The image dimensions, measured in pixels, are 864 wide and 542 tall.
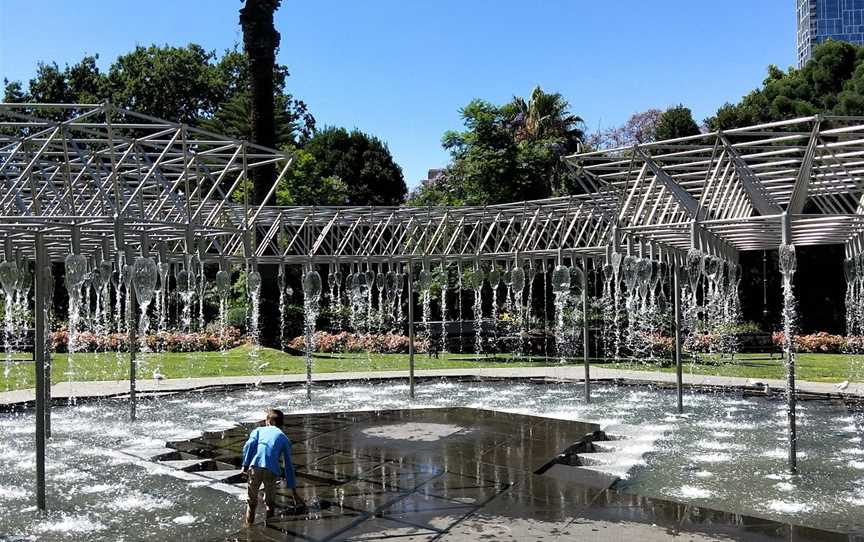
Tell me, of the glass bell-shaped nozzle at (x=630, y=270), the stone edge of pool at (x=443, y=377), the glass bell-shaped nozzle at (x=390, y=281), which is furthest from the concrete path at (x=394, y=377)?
the glass bell-shaped nozzle at (x=630, y=270)

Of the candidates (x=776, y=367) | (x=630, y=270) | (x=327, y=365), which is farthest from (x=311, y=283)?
(x=776, y=367)

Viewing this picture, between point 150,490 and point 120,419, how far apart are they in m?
7.00

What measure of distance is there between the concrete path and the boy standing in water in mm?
13051

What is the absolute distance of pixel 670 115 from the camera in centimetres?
4781

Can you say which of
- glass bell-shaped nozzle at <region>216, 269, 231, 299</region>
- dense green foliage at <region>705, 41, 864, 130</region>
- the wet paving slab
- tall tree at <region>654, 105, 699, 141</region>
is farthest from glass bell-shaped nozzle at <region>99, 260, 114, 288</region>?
tall tree at <region>654, 105, 699, 141</region>

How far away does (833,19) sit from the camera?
15925cm

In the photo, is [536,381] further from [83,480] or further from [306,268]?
[83,480]

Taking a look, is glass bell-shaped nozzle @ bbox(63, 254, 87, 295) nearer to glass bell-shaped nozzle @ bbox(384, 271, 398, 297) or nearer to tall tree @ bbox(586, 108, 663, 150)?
glass bell-shaped nozzle @ bbox(384, 271, 398, 297)

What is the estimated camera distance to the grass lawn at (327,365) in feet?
86.2

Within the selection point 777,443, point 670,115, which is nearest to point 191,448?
point 777,443

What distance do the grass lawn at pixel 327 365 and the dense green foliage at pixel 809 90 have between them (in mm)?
16465

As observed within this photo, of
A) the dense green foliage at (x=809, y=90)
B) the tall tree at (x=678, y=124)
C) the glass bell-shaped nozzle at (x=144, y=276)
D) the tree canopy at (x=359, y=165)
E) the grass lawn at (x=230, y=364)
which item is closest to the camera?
the glass bell-shaped nozzle at (x=144, y=276)

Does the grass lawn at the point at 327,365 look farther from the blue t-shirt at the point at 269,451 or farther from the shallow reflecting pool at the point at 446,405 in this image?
the blue t-shirt at the point at 269,451

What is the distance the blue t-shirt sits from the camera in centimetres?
895
